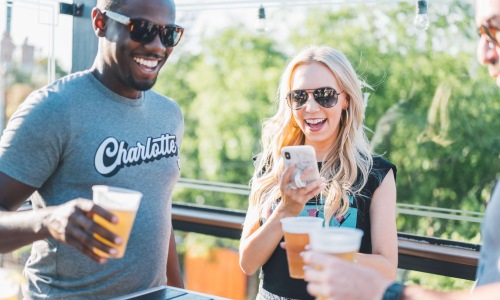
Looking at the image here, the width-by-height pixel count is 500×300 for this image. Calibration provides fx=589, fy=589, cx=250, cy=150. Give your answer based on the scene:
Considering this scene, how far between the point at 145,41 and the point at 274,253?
90 centimetres

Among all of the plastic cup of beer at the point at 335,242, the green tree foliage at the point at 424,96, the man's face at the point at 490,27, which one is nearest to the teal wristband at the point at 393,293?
the plastic cup of beer at the point at 335,242

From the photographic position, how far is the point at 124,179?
193 cm

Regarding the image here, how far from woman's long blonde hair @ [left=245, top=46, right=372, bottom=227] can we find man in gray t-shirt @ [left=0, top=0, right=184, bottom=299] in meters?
0.39

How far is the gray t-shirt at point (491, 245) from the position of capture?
1.29m

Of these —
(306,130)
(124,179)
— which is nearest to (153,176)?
(124,179)

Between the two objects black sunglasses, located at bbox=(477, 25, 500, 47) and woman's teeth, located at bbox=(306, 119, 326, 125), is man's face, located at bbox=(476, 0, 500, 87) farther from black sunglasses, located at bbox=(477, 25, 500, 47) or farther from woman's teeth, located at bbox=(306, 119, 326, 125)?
woman's teeth, located at bbox=(306, 119, 326, 125)

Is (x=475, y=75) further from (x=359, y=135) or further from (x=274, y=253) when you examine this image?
(x=274, y=253)

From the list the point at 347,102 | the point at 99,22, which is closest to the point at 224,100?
the point at 347,102

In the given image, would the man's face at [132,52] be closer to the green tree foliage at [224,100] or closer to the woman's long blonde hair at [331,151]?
the woman's long blonde hair at [331,151]

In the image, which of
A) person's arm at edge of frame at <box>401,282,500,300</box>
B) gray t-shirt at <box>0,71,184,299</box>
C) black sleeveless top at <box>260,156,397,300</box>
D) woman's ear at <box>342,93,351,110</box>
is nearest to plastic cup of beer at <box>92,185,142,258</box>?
gray t-shirt at <box>0,71,184,299</box>

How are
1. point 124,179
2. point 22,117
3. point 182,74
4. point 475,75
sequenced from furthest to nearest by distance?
point 182,74
point 475,75
point 124,179
point 22,117

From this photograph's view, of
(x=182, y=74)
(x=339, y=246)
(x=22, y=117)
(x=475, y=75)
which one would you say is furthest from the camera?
(x=182, y=74)

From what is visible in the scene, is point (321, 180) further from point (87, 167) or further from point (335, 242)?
point (87, 167)

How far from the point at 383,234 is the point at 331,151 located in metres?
0.43
